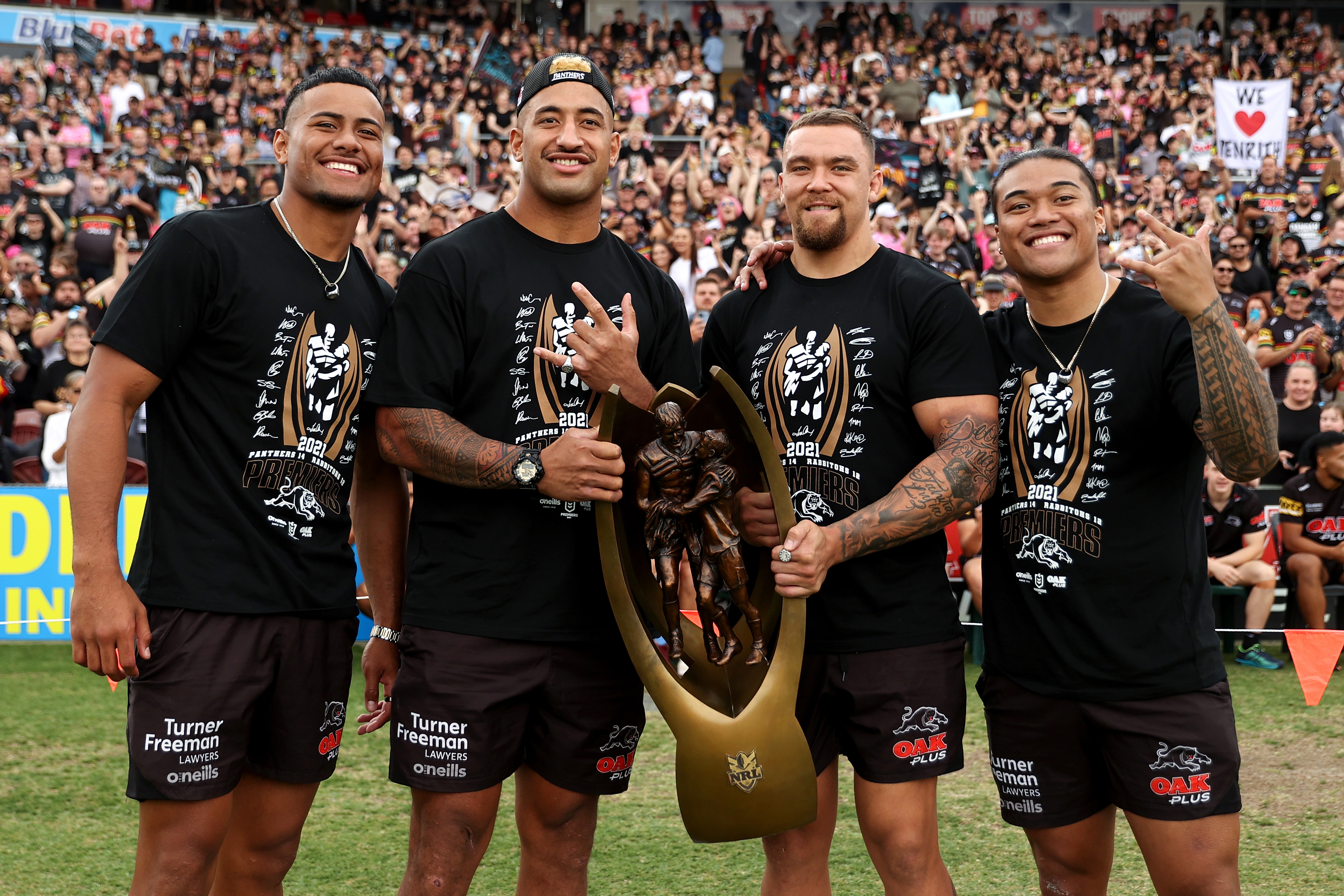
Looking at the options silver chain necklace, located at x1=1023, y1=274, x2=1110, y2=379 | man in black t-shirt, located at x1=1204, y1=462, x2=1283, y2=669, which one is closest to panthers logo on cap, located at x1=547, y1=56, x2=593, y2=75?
silver chain necklace, located at x1=1023, y1=274, x2=1110, y2=379

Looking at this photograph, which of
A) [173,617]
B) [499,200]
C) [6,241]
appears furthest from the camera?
[499,200]

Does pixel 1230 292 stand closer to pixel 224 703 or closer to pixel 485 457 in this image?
pixel 485 457

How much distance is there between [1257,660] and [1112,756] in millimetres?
5209

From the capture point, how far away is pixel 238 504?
3053mm

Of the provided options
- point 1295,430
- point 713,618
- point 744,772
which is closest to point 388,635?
point 713,618

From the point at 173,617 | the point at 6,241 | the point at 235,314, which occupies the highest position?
the point at 6,241

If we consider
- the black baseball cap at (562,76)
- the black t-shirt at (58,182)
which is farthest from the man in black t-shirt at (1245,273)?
the black t-shirt at (58,182)

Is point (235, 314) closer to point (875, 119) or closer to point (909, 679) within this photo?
point (909, 679)

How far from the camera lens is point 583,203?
10.8 feet

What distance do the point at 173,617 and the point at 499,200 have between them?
465 inches

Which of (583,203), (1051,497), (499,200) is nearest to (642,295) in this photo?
(583,203)

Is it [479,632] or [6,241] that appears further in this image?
[6,241]

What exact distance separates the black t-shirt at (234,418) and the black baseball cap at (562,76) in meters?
0.83

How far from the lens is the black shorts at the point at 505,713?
3.07 meters
